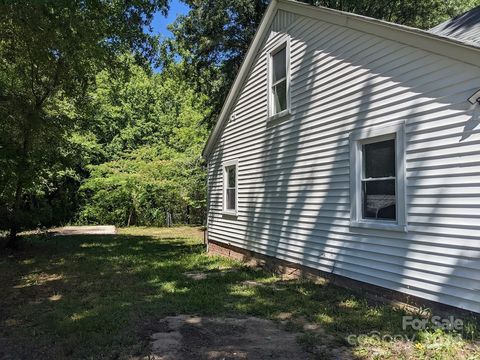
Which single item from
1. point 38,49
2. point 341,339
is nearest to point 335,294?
point 341,339

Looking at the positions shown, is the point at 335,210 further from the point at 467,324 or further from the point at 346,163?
the point at 467,324

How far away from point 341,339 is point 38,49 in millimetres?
9263

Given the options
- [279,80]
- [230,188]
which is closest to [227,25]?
[230,188]

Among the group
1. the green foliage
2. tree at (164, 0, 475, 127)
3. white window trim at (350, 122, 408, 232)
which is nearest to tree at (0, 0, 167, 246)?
tree at (164, 0, 475, 127)

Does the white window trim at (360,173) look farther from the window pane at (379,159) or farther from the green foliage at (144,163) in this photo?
the green foliage at (144,163)

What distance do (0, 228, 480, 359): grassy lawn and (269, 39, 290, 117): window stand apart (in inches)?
134

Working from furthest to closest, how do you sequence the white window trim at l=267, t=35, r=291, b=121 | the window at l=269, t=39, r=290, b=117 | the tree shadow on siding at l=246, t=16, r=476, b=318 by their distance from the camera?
the window at l=269, t=39, r=290, b=117 → the white window trim at l=267, t=35, r=291, b=121 → the tree shadow on siding at l=246, t=16, r=476, b=318

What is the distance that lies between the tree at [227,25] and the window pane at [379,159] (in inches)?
439

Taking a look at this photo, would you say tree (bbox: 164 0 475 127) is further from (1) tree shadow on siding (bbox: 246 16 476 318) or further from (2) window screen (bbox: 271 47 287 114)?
(1) tree shadow on siding (bbox: 246 16 476 318)

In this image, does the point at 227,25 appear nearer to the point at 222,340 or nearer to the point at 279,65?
the point at 279,65

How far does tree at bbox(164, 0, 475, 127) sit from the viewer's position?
51.6 feet

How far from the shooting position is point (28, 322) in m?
5.31

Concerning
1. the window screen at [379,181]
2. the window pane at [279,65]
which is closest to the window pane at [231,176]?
the window pane at [279,65]

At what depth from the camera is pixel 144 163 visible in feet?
73.4
